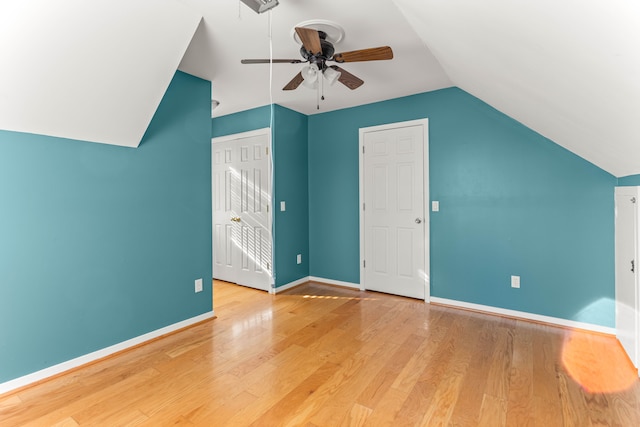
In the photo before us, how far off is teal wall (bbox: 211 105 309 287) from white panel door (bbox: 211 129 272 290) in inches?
4.3

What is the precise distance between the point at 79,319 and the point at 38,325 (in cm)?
22

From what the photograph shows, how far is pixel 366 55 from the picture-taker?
83.9 inches

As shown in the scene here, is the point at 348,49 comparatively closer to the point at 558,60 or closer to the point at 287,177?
the point at 558,60

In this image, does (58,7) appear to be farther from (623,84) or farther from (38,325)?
(623,84)

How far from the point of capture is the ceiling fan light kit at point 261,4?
1.78 metres

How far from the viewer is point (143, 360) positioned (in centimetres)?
230

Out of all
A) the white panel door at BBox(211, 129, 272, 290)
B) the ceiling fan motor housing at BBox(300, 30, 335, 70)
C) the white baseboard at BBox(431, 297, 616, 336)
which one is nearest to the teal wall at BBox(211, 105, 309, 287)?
the white panel door at BBox(211, 129, 272, 290)

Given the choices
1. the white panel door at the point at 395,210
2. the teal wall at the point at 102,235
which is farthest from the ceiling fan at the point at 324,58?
the white panel door at the point at 395,210

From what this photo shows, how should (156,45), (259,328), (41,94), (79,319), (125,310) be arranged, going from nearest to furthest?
(41,94), (156,45), (79,319), (125,310), (259,328)

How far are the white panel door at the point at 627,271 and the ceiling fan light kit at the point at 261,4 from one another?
102 inches

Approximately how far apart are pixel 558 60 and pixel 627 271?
187 centimetres

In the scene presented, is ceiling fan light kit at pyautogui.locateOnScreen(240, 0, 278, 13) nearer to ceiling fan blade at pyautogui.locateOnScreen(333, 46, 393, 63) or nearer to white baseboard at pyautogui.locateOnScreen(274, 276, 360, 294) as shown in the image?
ceiling fan blade at pyautogui.locateOnScreen(333, 46, 393, 63)

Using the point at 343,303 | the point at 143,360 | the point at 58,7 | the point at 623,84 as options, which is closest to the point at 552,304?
the point at 343,303

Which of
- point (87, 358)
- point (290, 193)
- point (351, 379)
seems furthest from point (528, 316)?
point (87, 358)
